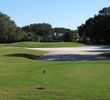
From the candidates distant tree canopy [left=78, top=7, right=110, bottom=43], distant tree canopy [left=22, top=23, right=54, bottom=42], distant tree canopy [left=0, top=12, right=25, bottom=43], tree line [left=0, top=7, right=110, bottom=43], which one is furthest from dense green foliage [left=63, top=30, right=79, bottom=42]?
distant tree canopy [left=22, top=23, right=54, bottom=42]

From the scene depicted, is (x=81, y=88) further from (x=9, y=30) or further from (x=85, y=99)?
(x=9, y=30)

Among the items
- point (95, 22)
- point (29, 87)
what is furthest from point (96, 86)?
point (95, 22)

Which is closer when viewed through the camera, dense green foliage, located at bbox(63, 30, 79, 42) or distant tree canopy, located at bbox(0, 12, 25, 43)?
distant tree canopy, located at bbox(0, 12, 25, 43)

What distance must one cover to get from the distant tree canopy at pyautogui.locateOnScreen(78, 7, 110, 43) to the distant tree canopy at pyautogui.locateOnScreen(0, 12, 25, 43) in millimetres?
25589

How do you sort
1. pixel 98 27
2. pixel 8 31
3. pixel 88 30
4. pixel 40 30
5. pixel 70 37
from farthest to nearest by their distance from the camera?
pixel 40 30 < pixel 70 37 < pixel 88 30 < pixel 8 31 < pixel 98 27

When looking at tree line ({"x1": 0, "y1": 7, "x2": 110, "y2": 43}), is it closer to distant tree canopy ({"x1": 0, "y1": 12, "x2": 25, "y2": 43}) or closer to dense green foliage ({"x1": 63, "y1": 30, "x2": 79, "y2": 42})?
distant tree canopy ({"x1": 0, "y1": 12, "x2": 25, "y2": 43})

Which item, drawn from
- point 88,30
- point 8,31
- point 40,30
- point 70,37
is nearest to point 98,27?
point 88,30

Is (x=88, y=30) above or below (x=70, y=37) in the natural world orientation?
above

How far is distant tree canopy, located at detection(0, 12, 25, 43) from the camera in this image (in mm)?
87188

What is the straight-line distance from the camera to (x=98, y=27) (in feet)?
276

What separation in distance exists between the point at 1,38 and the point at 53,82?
83615 mm

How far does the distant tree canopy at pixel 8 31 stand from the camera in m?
87.2

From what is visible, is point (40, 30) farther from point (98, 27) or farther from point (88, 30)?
point (98, 27)

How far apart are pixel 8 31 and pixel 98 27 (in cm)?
3296
